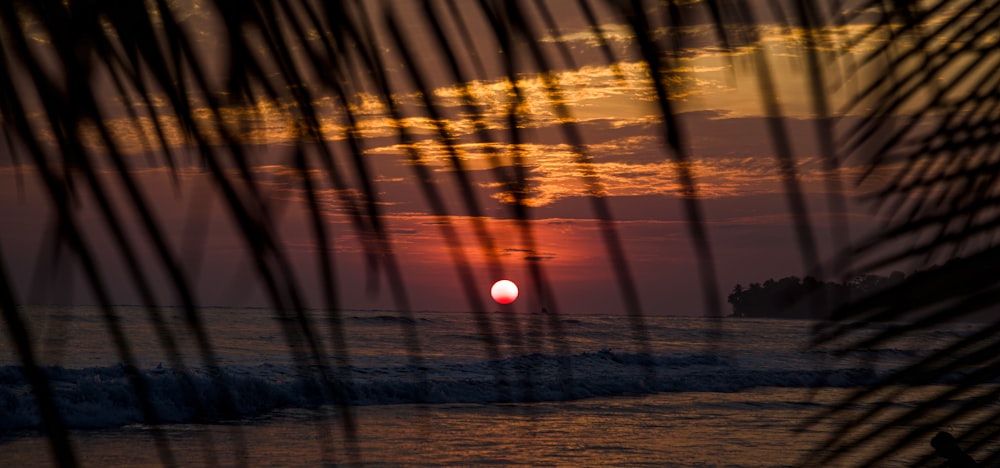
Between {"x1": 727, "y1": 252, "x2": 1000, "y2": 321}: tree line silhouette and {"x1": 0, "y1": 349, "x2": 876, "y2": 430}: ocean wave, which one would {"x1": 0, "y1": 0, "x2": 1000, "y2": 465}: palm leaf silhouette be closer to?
{"x1": 727, "y1": 252, "x2": 1000, "y2": 321}: tree line silhouette

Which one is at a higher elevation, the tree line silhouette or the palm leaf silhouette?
the tree line silhouette

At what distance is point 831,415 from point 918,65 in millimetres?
275

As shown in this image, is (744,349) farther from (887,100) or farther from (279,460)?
(887,100)

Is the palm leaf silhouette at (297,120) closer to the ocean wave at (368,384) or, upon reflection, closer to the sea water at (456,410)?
the sea water at (456,410)

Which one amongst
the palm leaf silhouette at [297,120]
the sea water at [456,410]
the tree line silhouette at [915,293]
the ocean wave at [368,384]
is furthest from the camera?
the ocean wave at [368,384]

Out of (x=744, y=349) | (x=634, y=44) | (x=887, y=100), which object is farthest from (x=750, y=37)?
(x=744, y=349)

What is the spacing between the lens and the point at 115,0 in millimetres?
389

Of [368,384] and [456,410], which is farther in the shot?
[368,384]

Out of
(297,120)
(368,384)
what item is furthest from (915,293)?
(368,384)

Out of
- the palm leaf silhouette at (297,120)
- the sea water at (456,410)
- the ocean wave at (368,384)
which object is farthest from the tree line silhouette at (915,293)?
the ocean wave at (368,384)

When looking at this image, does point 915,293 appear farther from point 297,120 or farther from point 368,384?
point 368,384

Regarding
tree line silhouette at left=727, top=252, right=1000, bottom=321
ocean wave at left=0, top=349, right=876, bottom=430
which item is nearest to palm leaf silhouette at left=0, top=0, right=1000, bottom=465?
tree line silhouette at left=727, top=252, right=1000, bottom=321

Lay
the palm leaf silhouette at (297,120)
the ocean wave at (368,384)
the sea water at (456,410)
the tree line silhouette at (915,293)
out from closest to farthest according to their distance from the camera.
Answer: the palm leaf silhouette at (297,120) < the tree line silhouette at (915,293) < the sea water at (456,410) < the ocean wave at (368,384)

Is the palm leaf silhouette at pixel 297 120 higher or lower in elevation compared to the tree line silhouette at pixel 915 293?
lower
